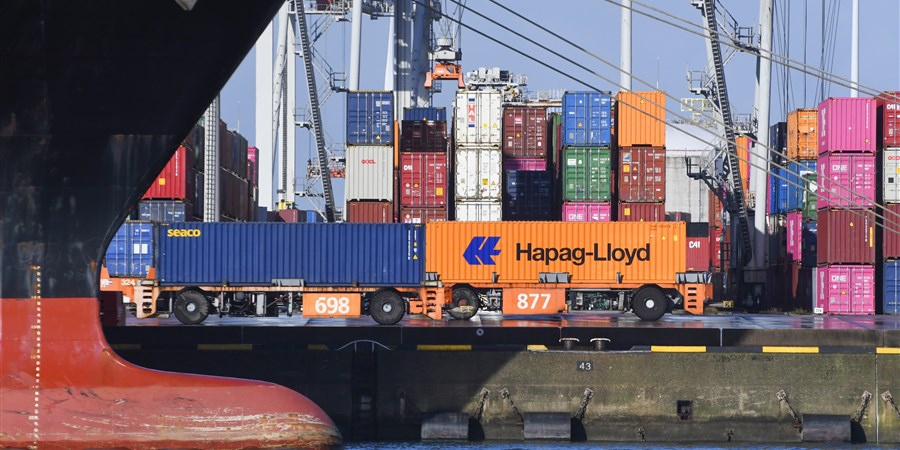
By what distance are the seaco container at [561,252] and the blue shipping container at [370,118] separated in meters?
14.0

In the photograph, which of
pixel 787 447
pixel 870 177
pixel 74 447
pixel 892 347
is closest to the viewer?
pixel 74 447

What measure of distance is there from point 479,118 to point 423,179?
3.90 m

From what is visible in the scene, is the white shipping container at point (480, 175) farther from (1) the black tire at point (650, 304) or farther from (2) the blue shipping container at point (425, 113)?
(1) the black tire at point (650, 304)

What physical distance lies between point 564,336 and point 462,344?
2570 mm

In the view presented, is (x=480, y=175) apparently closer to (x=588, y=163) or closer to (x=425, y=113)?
(x=588, y=163)

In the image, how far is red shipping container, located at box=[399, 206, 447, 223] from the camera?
5050 centimetres

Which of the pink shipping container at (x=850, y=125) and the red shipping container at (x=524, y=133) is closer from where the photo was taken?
the pink shipping container at (x=850, y=125)

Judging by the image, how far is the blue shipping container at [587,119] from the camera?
1993 inches

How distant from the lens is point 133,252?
40281 mm

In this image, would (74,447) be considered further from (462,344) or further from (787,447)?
(787,447)

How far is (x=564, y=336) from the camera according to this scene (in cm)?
2973

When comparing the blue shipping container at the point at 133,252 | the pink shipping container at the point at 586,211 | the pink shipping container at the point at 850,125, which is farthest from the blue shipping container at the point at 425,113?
the blue shipping container at the point at 133,252

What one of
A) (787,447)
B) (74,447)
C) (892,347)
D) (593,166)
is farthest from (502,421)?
(593,166)

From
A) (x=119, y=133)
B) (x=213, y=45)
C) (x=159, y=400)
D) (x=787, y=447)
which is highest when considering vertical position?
(x=213, y=45)
